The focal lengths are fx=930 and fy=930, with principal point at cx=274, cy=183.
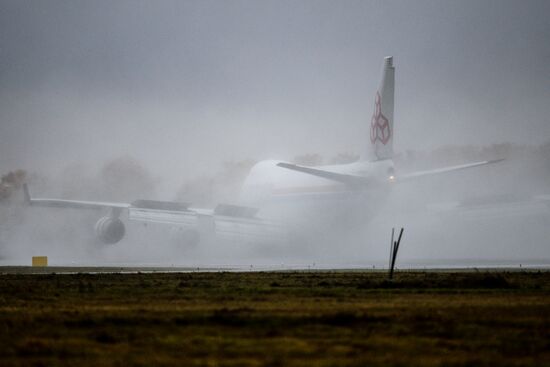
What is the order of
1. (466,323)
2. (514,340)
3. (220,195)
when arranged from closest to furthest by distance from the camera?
(514,340) → (466,323) → (220,195)

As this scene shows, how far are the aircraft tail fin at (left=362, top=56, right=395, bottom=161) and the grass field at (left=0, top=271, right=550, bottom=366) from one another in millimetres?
29991

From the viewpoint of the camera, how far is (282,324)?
1842 cm

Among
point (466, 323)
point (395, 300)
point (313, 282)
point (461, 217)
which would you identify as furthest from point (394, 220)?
point (466, 323)

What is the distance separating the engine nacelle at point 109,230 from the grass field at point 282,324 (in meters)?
34.9

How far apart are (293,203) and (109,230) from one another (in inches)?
522

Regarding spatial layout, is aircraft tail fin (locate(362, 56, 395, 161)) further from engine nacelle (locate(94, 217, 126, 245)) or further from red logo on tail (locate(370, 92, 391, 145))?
engine nacelle (locate(94, 217, 126, 245))

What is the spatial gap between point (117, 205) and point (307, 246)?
14584 mm

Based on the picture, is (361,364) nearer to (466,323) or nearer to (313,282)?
(466,323)

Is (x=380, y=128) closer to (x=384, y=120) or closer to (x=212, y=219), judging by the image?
(x=384, y=120)

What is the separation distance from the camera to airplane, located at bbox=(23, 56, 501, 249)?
199 ft

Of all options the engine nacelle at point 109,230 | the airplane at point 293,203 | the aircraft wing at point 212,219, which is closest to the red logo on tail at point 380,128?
the airplane at point 293,203

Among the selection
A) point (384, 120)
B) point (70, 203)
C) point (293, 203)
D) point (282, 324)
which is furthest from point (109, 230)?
point (282, 324)

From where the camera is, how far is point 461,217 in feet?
210

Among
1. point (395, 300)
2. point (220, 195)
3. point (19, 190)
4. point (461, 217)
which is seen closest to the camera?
point (395, 300)
